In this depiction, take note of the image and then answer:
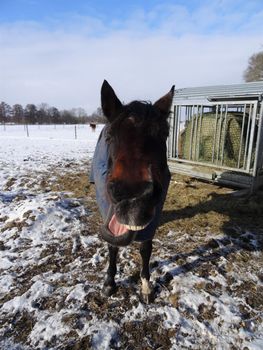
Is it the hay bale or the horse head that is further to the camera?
the hay bale

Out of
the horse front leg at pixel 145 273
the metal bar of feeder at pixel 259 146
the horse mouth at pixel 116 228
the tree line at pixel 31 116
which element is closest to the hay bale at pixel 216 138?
the metal bar of feeder at pixel 259 146

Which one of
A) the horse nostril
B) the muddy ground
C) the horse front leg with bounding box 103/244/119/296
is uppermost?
the horse nostril

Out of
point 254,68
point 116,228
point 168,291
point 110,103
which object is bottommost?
point 168,291

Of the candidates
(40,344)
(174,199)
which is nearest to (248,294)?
(40,344)

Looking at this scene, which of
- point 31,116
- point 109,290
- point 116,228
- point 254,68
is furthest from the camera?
point 31,116

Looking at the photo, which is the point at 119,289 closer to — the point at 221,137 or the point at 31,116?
the point at 221,137

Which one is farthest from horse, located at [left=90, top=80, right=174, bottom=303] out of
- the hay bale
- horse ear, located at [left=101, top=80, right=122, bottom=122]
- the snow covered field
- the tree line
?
the tree line

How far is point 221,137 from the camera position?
5.59 meters

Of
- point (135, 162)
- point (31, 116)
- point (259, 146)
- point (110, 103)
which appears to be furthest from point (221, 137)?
point (31, 116)

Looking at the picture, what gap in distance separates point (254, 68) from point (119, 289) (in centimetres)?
3367

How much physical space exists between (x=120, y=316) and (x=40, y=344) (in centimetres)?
63

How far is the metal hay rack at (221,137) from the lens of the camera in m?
5.05

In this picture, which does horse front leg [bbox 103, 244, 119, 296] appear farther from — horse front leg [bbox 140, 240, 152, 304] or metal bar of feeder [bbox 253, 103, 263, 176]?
metal bar of feeder [bbox 253, 103, 263, 176]

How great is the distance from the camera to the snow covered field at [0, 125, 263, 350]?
197cm
